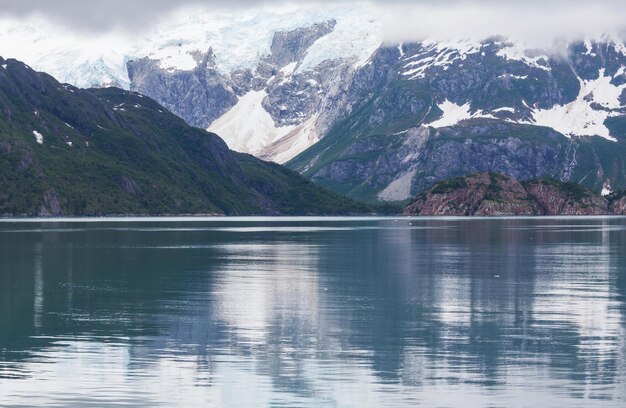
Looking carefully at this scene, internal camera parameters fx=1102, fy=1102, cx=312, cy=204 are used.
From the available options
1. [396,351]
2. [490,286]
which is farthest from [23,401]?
A: [490,286]

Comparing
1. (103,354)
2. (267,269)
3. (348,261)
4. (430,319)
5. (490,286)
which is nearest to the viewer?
(103,354)

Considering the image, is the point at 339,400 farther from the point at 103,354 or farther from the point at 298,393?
the point at 103,354

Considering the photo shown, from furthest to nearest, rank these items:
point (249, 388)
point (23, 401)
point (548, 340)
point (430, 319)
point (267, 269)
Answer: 1. point (267, 269)
2. point (430, 319)
3. point (548, 340)
4. point (249, 388)
5. point (23, 401)

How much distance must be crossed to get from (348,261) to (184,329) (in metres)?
101

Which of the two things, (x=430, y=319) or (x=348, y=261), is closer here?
(x=430, y=319)

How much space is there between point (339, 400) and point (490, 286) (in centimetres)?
7942

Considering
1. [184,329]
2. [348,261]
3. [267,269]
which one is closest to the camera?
[184,329]

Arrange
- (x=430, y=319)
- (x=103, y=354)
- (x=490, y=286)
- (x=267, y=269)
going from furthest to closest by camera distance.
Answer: (x=267, y=269), (x=490, y=286), (x=430, y=319), (x=103, y=354)

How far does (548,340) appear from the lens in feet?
303

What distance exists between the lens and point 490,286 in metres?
144

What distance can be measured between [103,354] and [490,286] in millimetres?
71418

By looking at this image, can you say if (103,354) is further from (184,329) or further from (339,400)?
(339,400)

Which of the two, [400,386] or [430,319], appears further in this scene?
[430,319]

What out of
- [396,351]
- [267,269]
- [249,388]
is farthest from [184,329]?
[267,269]
